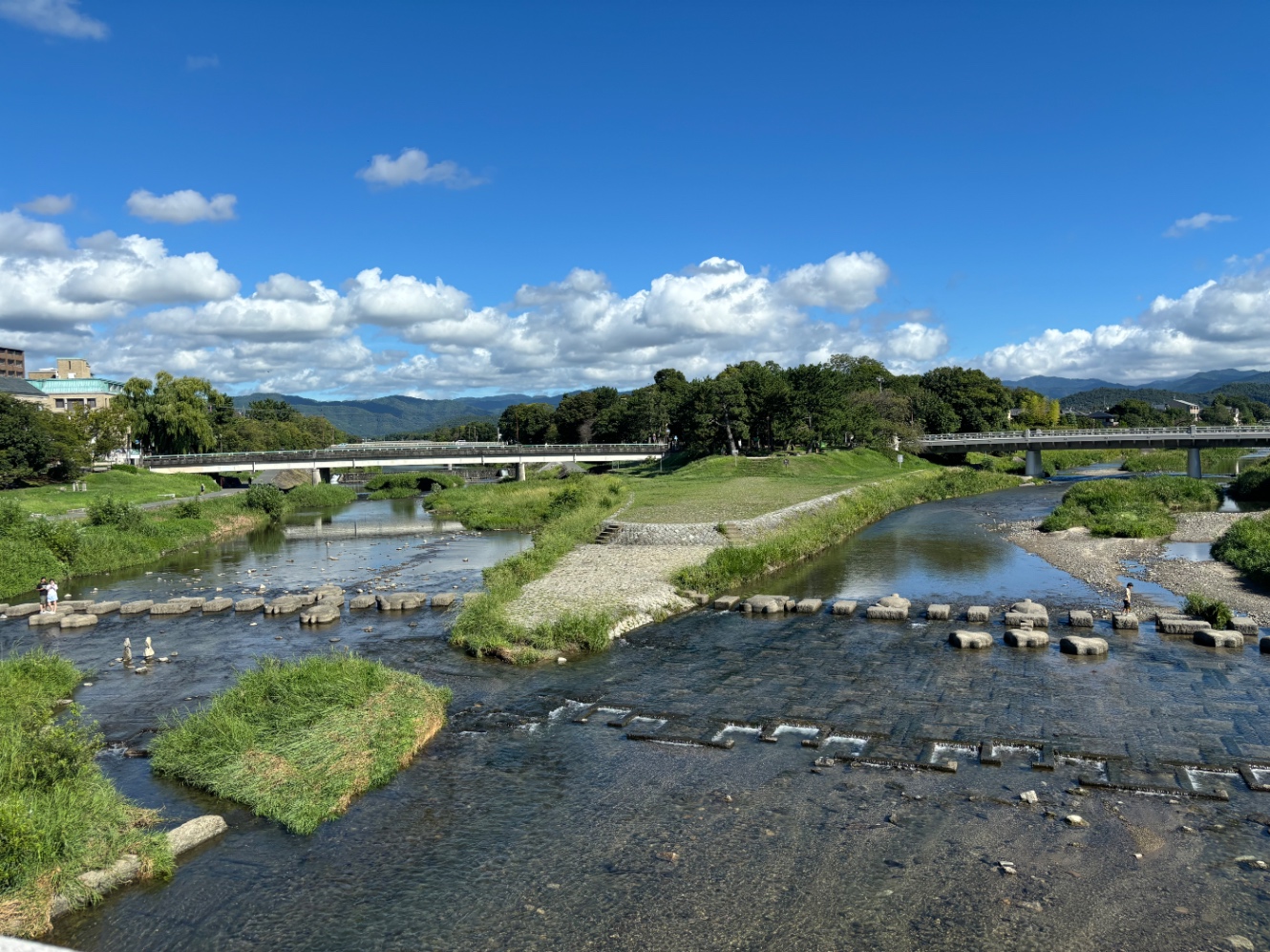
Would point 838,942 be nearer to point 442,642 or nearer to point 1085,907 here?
point 1085,907

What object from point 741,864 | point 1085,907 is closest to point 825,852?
point 741,864

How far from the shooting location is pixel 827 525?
4731cm

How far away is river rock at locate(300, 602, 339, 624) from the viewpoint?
94.3 feet

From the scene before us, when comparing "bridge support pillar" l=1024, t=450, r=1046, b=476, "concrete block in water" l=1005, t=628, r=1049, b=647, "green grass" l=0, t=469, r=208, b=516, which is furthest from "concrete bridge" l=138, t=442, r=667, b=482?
"concrete block in water" l=1005, t=628, r=1049, b=647

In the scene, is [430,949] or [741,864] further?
[741,864]

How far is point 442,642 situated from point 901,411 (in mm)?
91874

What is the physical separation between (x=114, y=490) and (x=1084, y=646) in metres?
71.9

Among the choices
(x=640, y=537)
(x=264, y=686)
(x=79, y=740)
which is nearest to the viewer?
(x=79, y=740)

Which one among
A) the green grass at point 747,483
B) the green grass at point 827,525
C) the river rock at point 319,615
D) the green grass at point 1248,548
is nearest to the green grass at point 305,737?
the river rock at point 319,615

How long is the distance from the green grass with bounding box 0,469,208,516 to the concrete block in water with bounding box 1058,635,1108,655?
5240 centimetres

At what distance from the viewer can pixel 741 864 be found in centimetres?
1279

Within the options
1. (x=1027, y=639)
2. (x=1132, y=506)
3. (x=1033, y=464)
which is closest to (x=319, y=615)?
(x=1027, y=639)

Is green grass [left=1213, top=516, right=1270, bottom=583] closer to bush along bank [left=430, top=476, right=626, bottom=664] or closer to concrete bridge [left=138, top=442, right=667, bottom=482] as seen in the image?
bush along bank [left=430, top=476, right=626, bottom=664]

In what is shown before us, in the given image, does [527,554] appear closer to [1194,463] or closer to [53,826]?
[53,826]
